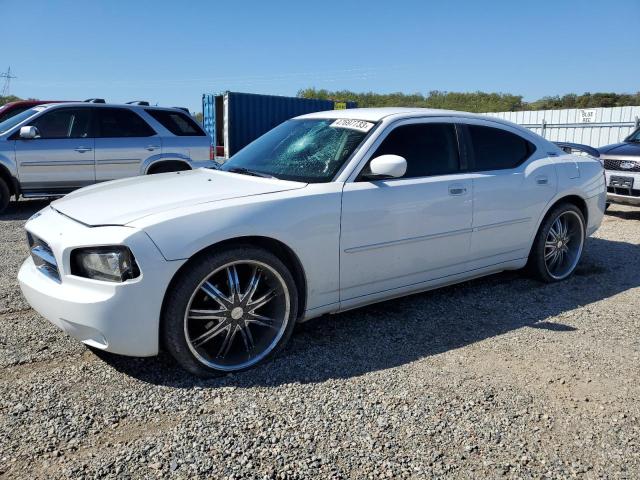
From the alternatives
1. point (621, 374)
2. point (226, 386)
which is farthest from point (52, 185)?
point (621, 374)

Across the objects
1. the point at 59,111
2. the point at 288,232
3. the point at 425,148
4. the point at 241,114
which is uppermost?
the point at 241,114

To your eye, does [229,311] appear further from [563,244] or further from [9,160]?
[9,160]

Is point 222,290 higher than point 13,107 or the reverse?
the reverse

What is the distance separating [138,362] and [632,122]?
16887 mm

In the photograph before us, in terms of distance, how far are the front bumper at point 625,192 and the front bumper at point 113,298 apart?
312 inches

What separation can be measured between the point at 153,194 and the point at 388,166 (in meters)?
1.53

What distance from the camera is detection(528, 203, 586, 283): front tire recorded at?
4906mm

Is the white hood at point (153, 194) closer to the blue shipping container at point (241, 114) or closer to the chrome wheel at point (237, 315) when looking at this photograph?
the chrome wheel at point (237, 315)

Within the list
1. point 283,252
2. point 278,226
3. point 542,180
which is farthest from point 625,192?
point 278,226

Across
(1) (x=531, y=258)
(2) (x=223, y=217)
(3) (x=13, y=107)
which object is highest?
(3) (x=13, y=107)

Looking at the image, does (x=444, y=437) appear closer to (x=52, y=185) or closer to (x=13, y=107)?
(x=52, y=185)

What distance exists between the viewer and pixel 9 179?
28.1 feet

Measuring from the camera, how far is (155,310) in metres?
2.88

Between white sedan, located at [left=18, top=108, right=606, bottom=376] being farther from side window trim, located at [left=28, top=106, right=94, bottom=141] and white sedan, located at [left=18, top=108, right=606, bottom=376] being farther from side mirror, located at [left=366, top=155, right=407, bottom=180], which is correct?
side window trim, located at [left=28, top=106, right=94, bottom=141]
